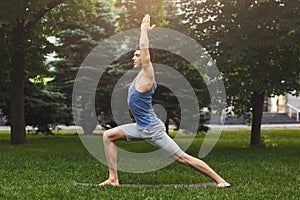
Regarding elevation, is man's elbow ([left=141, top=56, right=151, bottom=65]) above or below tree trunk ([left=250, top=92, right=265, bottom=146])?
above

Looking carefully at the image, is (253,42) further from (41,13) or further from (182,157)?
(41,13)

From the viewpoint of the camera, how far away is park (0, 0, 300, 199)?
8.33m

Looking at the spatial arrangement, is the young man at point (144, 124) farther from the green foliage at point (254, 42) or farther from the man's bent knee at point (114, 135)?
the green foliage at point (254, 42)

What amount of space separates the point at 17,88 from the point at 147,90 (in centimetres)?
1369

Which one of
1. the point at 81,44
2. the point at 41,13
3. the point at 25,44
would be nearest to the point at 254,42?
the point at 41,13

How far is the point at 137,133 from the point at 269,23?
9.04m

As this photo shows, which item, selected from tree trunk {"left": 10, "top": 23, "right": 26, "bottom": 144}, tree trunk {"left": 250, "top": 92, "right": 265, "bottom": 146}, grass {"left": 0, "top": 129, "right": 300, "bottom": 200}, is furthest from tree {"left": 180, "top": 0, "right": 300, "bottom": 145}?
tree trunk {"left": 10, "top": 23, "right": 26, "bottom": 144}

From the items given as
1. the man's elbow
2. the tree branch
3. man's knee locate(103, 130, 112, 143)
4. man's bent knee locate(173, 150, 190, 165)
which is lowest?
man's bent knee locate(173, 150, 190, 165)

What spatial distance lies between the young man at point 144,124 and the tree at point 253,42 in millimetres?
7512

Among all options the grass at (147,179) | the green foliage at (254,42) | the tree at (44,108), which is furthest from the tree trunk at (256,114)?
the tree at (44,108)

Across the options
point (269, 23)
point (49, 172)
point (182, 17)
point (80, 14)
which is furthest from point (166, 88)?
point (49, 172)

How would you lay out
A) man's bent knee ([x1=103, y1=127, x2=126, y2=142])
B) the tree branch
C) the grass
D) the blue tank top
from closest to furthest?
1. the grass
2. the blue tank top
3. man's bent knee ([x1=103, y1=127, x2=126, y2=142])
4. the tree branch

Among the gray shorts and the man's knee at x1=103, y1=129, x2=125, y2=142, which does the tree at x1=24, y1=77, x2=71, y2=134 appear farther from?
the gray shorts

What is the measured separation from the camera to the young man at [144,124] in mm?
7805
